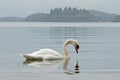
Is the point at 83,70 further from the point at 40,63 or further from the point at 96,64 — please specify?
the point at 40,63

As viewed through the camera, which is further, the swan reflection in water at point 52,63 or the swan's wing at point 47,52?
the swan's wing at point 47,52

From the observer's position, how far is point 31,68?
22.9 metres

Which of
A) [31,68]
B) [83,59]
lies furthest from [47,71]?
Result: [83,59]

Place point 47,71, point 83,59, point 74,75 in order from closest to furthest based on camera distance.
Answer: point 74,75
point 47,71
point 83,59

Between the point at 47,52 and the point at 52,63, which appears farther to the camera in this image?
the point at 47,52

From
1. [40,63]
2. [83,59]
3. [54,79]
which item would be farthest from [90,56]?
[54,79]

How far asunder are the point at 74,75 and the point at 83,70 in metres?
1.81

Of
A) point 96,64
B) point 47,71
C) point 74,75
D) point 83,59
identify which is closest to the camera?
point 74,75

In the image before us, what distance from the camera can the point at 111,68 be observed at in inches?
896

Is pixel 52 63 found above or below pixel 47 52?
below

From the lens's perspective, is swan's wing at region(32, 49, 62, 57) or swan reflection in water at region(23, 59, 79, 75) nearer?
swan reflection in water at region(23, 59, 79, 75)

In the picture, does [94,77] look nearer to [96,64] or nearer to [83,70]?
[83,70]

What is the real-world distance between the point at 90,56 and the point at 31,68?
659cm

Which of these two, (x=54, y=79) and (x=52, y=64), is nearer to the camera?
(x=54, y=79)
